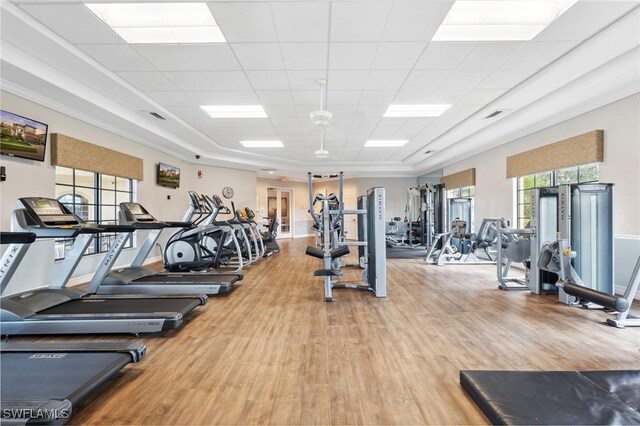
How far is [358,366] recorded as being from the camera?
2229 mm

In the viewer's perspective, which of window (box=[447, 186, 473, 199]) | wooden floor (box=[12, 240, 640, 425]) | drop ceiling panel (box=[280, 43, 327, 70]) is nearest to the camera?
wooden floor (box=[12, 240, 640, 425])

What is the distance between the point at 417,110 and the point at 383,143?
2.39m

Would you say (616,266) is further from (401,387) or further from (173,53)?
(173,53)

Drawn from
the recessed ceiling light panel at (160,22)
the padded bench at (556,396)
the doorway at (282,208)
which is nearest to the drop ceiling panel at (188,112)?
the recessed ceiling light panel at (160,22)

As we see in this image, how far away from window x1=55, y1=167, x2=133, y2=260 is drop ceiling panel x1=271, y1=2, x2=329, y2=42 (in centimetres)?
389

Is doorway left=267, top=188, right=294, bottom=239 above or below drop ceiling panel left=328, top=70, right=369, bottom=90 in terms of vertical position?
below

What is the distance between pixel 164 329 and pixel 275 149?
603 centimetres

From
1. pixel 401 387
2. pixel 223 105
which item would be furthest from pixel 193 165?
pixel 401 387

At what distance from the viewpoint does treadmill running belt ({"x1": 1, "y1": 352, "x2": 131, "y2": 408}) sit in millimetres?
1633

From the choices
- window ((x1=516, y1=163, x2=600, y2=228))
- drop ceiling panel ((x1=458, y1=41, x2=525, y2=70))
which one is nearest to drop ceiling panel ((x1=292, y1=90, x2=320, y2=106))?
drop ceiling panel ((x1=458, y1=41, x2=525, y2=70))

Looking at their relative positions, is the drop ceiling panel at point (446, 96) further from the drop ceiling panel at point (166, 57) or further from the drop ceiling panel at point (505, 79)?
the drop ceiling panel at point (166, 57)

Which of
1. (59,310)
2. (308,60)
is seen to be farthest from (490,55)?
(59,310)

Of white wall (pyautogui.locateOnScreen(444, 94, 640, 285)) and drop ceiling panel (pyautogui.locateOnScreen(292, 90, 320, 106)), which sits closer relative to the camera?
white wall (pyautogui.locateOnScreen(444, 94, 640, 285))

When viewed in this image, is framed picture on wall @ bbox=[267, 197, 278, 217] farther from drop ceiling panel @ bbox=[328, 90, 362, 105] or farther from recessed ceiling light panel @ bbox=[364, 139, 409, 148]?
drop ceiling panel @ bbox=[328, 90, 362, 105]
